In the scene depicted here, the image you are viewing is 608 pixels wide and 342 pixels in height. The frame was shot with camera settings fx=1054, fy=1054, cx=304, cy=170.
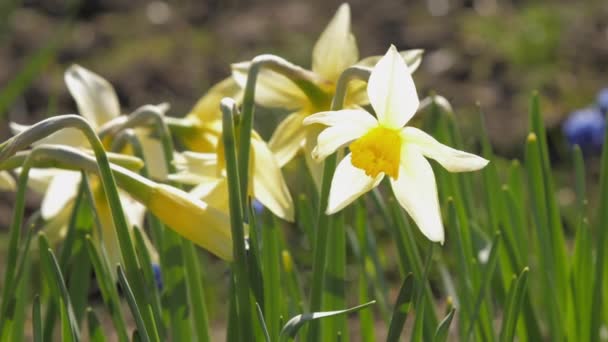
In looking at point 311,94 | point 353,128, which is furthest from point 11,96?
point 353,128

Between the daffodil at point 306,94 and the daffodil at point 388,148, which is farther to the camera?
the daffodil at point 306,94

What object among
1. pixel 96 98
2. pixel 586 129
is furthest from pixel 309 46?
pixel 96 98

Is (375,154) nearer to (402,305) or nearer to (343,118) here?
(343,118)

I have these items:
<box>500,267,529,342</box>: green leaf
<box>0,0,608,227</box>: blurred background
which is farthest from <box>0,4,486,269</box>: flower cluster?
<box>0,0,608,227</box>: blurred background

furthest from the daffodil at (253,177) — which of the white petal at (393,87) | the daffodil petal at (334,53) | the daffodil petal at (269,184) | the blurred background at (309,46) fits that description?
the blurred background at (309,46)

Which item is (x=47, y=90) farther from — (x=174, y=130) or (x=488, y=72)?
(x=174, y=130)

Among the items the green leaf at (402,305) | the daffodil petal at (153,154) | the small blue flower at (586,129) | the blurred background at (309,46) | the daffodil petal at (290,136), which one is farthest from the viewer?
the blurred background at (309,46)


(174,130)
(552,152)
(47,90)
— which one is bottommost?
(552,152)

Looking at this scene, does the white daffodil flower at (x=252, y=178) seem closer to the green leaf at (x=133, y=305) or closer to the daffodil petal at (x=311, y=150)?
the daffodil petal at (x=311, y=150)

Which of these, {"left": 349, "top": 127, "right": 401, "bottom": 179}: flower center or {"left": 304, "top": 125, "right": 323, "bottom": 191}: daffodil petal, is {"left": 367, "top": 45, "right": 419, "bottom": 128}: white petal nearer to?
{"left": 349, "top": 127, "right": 401, "bottom": 179}: flower center
